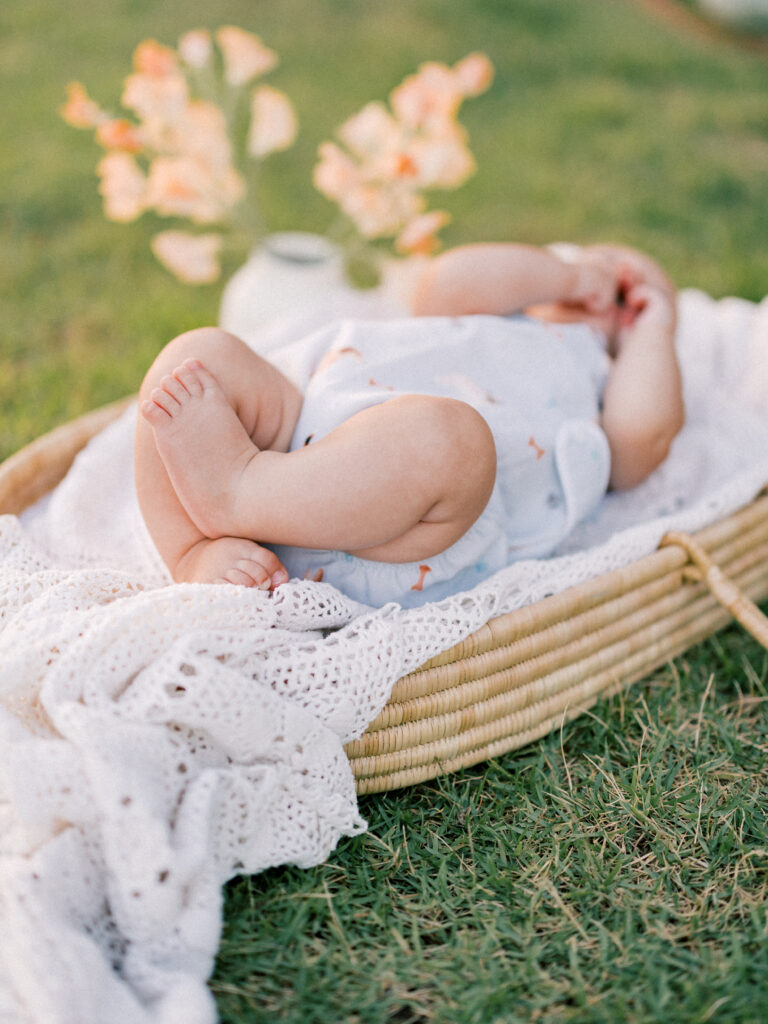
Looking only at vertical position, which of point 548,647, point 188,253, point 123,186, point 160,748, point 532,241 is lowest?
point 532,241

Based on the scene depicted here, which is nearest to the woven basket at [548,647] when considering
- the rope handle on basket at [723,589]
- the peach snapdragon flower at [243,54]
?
the rope handle on basket at [723,589]

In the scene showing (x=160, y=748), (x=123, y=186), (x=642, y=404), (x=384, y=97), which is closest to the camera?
(x=160, y=748)

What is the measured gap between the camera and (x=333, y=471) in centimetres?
105

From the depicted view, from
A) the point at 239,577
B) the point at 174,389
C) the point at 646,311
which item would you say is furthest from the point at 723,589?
the point at 174,389

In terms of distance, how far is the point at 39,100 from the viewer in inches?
125

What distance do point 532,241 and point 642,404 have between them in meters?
1.48

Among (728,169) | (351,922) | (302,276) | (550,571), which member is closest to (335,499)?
(550,571)

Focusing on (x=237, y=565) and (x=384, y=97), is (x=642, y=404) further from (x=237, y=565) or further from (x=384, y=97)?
(x=384, y=97)

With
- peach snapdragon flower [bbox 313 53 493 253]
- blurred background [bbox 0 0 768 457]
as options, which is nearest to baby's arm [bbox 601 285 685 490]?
peach snapdragon flower [bbox 313 53 493 253]

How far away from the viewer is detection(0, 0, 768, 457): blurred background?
2219mm

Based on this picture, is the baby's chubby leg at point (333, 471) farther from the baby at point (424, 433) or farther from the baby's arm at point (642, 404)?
the baby's arm at point (642, 404)

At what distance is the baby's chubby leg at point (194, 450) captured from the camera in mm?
1092

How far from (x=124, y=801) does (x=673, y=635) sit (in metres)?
0.82

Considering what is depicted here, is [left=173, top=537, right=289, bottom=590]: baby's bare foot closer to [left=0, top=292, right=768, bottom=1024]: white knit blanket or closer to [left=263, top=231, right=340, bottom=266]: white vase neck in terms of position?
[left=0, top=292, right=768, bottom=1024]: white knit blanket
